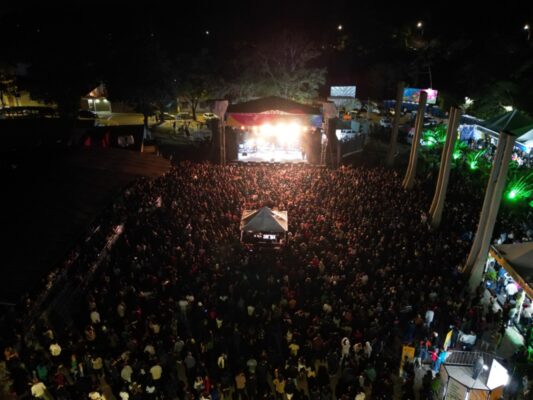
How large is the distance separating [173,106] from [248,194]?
2372 centimetres

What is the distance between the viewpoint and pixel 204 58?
31.5 m

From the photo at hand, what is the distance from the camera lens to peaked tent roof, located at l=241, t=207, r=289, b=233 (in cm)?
1095

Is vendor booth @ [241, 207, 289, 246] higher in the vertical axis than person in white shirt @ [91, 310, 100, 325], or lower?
higher

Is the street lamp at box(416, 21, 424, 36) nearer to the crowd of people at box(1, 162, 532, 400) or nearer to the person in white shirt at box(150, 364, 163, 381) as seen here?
the crowd of people at box(1, 162, 532, 400)

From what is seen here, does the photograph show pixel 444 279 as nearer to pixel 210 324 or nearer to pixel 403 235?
pixel 403 235

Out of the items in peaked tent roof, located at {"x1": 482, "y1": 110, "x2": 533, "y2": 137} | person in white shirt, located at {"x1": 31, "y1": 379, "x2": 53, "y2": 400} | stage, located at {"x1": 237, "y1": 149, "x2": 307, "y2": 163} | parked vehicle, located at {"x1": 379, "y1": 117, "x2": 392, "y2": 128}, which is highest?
peaked tent roof, located at {"x1": 482, "y1": 110, "x2": 533, "y2": 137}

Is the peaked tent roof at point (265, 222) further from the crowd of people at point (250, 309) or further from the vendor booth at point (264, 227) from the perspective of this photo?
the crowd of people at point (250, 309)

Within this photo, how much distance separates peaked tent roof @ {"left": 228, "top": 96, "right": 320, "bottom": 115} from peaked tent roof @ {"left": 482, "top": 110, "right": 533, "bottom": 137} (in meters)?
9.86

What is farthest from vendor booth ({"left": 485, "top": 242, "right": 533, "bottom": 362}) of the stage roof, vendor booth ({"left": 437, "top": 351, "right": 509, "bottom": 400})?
the stage roof

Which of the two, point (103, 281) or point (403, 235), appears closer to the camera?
point (103, 281)

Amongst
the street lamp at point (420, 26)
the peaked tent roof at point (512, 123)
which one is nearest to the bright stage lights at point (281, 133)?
the peaked tent roof at point (512, 123)

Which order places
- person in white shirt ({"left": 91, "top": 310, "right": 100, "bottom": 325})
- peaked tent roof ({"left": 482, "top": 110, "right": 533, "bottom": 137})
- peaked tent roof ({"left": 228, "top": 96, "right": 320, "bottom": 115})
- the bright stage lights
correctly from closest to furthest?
1. person in white shirt ({"left": 91, "top": 310, "right": 100, "bottom": 325})
2. peaked tent roof ({"left": 228, "top": 96, "right": 320, "bottom": 115})
3. peaked tent roof ({"left": 482, "top": 110, "right": 533, "bottom": 137})
4. the bright stage lights

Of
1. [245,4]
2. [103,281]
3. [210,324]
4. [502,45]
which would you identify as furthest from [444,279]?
[245,4]

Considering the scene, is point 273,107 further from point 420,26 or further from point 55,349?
point 420,26
